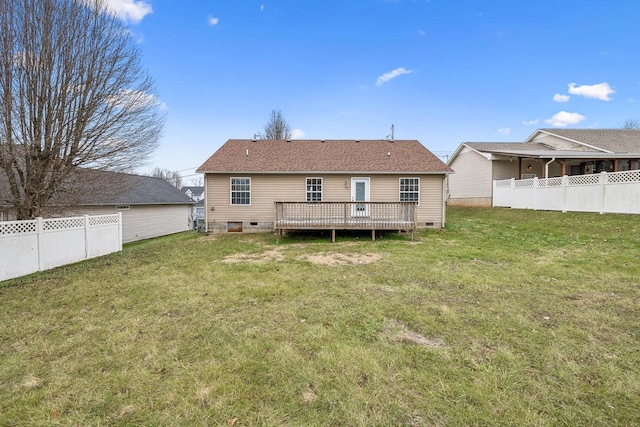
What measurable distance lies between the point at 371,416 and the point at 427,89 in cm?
1988

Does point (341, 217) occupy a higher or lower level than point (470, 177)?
lower

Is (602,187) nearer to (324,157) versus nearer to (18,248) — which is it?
(324,157)

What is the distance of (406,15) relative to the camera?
46.9 feet

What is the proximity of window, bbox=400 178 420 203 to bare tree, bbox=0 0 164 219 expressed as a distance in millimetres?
9968

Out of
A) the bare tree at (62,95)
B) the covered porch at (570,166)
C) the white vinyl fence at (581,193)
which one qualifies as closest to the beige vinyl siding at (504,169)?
the covered porch at (570,166)

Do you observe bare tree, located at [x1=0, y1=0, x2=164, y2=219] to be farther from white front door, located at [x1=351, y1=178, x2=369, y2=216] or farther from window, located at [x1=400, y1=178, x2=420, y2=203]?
window, located at [x1=400, y1=178, x2=420, y2=203]

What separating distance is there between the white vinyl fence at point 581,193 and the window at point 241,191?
14.3 meters

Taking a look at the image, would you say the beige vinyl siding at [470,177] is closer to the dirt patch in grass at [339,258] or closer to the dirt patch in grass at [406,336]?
the dirt patch in grass at [339,258]

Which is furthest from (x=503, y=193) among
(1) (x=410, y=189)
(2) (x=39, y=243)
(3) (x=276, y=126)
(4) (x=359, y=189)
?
(3) (x=276, y=126)

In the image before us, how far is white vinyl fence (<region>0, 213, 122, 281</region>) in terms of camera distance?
615 centimetres

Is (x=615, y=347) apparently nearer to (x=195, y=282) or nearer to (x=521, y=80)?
(x=195, y=282)

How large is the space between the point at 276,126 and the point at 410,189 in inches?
827

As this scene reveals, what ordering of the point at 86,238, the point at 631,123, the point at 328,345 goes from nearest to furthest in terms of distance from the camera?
1. the point at 328,345
2. the point at 86,238
3. the point at 631,123

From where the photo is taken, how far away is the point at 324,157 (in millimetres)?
13250
